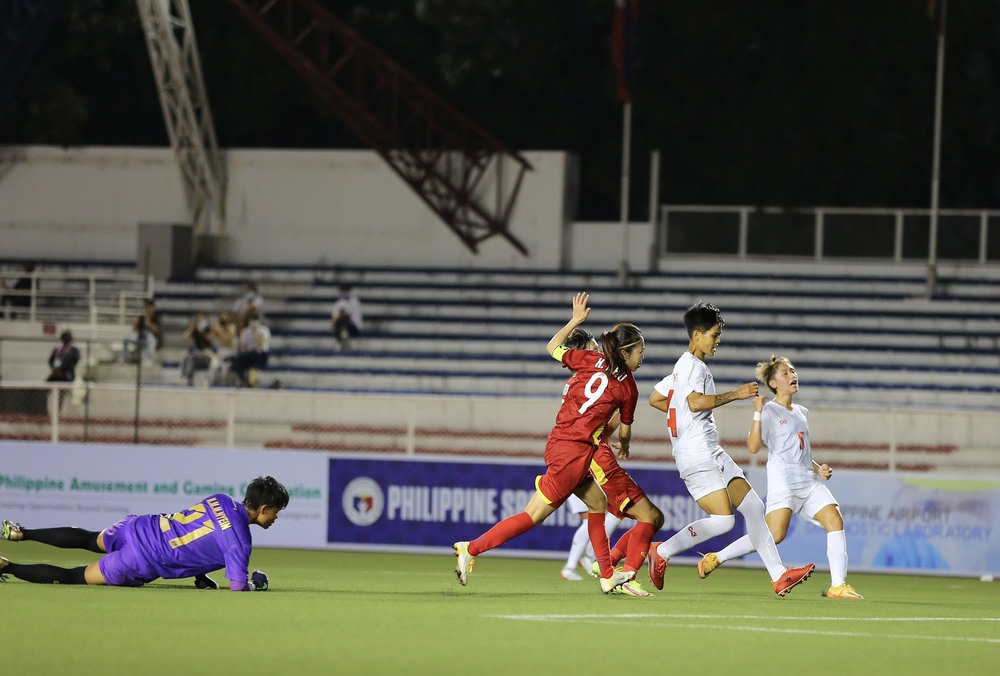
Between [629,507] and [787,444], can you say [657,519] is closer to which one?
[629,507]

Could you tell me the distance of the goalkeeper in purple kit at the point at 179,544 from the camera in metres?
10.9

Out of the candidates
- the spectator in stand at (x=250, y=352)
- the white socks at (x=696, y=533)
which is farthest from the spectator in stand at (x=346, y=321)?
the white socks at (x=696, y=533)

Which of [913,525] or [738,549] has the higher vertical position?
[738,549]

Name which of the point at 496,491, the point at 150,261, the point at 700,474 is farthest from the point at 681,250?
the point at 700,474

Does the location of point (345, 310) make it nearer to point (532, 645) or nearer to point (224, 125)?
point (224, 125)

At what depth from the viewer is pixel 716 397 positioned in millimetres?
11062

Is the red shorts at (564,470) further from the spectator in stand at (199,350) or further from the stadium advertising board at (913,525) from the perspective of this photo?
the spectator in stand at (199,350)

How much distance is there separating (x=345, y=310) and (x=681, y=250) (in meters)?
6.98

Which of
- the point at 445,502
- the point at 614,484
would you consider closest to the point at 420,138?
the point at 445,502

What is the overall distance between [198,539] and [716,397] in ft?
11.4

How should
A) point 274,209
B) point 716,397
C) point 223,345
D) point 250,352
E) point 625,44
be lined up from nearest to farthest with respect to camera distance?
1. point 716,397
2. point 250,352
3. point 223,345
4. point 625,44
5. point 274,209

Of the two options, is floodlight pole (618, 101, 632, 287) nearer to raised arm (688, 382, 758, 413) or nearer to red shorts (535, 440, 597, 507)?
raised arm (688, 382, 758, 413)

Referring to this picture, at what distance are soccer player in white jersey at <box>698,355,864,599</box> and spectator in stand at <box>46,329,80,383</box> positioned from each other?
16066 millimetres

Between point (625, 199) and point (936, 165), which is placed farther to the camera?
point (625, 199)
